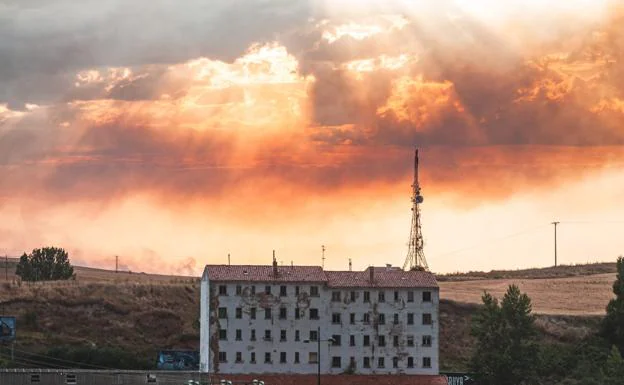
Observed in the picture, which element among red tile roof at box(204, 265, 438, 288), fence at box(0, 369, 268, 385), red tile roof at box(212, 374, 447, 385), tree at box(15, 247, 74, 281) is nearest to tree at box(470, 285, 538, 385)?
red tile roof at box(212, 374, 447, 385)

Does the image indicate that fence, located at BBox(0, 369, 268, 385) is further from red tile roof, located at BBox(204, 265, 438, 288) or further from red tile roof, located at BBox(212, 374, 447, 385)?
red tile roof, located at BBox(204, 265, 438, 288)

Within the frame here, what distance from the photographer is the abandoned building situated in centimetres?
13550

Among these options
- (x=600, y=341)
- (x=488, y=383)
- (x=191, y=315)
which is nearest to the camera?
(x=488, y=383)

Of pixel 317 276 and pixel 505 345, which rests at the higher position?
pixel 317 276

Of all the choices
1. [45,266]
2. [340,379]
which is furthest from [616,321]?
[45,266]

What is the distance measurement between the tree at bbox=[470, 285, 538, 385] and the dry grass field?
25882mm

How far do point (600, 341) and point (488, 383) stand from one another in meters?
19.0

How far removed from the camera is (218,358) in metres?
135

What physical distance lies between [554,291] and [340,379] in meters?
54.6

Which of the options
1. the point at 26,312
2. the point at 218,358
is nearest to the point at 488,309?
the point at 218,358

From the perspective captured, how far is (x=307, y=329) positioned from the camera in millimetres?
136500

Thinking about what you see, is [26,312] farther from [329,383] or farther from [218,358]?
[329,383]

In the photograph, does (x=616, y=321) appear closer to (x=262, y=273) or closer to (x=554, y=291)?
(x=262, y=273)

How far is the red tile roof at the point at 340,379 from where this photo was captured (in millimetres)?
133000
